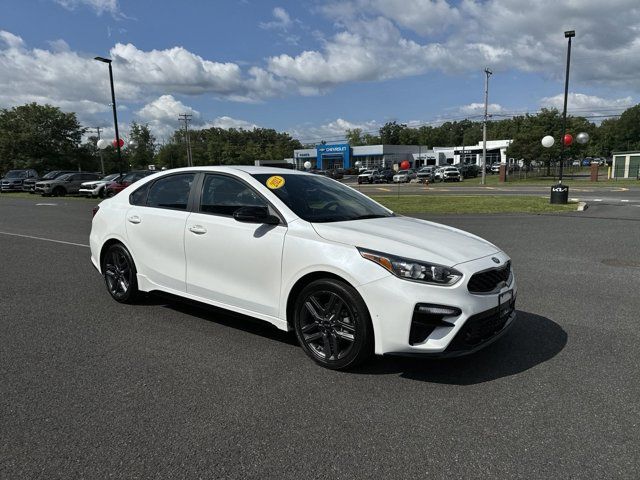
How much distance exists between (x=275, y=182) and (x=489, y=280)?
2.08 meters

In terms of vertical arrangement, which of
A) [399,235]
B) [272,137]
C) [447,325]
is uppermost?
[272,137]

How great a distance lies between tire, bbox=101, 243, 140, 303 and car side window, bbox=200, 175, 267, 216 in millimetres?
1351

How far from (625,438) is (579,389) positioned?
651mm

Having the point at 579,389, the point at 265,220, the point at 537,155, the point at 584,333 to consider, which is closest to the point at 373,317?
the point at 265,220

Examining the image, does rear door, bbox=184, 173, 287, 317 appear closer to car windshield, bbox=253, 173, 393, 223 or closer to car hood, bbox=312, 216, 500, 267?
car windshield, bbox=253, 173, 393, 223

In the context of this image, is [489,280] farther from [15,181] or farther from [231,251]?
[15,181]

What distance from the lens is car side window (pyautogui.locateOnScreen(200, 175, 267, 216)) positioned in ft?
14.5

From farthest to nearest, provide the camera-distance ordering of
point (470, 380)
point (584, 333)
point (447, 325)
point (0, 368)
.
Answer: point (584, 333) → point (0, 368) → point (470, 380) → point (447, 325)

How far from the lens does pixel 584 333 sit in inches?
184

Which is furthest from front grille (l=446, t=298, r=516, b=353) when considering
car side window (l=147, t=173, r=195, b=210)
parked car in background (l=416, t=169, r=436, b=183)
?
parked car in background (l=416, t=169, r=436, b=183)

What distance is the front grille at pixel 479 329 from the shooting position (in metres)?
3.41

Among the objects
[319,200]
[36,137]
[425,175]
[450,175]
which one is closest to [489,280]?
[319,200]

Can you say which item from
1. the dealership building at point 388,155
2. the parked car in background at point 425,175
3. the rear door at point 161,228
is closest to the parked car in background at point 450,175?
the parked car in background at point 425,175

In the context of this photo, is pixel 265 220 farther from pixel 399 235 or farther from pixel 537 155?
pixel 537 155
